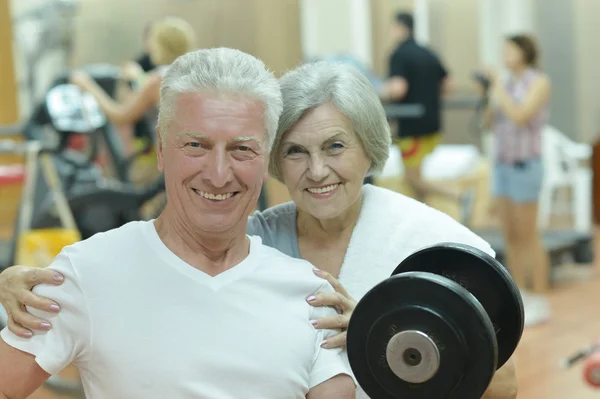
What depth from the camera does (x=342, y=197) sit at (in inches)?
68.6

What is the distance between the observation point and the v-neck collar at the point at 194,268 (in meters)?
1.38

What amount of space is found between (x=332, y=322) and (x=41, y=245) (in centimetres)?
294

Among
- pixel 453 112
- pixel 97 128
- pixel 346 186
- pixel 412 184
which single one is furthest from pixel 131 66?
pixel 453 112

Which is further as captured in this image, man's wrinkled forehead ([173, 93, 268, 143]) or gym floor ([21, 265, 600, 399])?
gym floor ([21, 265, 600, 399])

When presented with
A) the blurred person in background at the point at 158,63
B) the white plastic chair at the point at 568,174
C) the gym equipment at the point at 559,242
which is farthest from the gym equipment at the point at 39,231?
the white plastic chair at the point at 568,174

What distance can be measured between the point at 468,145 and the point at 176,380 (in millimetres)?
8195

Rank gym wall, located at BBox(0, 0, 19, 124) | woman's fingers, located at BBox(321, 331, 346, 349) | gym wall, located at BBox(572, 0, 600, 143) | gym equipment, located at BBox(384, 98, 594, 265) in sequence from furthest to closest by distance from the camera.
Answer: gym wall, located at BBox(572, 0, 600, 143), gym wall, located at BBox(0, 0, 19, 124), gym equipment, located at BBox(384, 98, 594, 265), woman's fingers, located at BBox(321, 331, 346, 349)

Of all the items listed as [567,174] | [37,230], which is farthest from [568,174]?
[37,230]

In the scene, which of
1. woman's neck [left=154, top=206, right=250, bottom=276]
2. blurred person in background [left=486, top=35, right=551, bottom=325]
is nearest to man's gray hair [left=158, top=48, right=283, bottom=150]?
woman's neck [left=154, top=206, right=250, bottom=276]

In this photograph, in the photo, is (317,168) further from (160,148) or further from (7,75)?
(7,75)

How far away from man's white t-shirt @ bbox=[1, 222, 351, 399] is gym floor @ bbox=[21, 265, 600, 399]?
217 centimetres

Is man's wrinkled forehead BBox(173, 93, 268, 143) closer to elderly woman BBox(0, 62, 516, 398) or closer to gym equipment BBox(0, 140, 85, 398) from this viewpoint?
elderly woman BBox(0, 62, 516, 398)

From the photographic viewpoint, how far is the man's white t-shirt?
1.33m

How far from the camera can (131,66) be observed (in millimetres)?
4867
